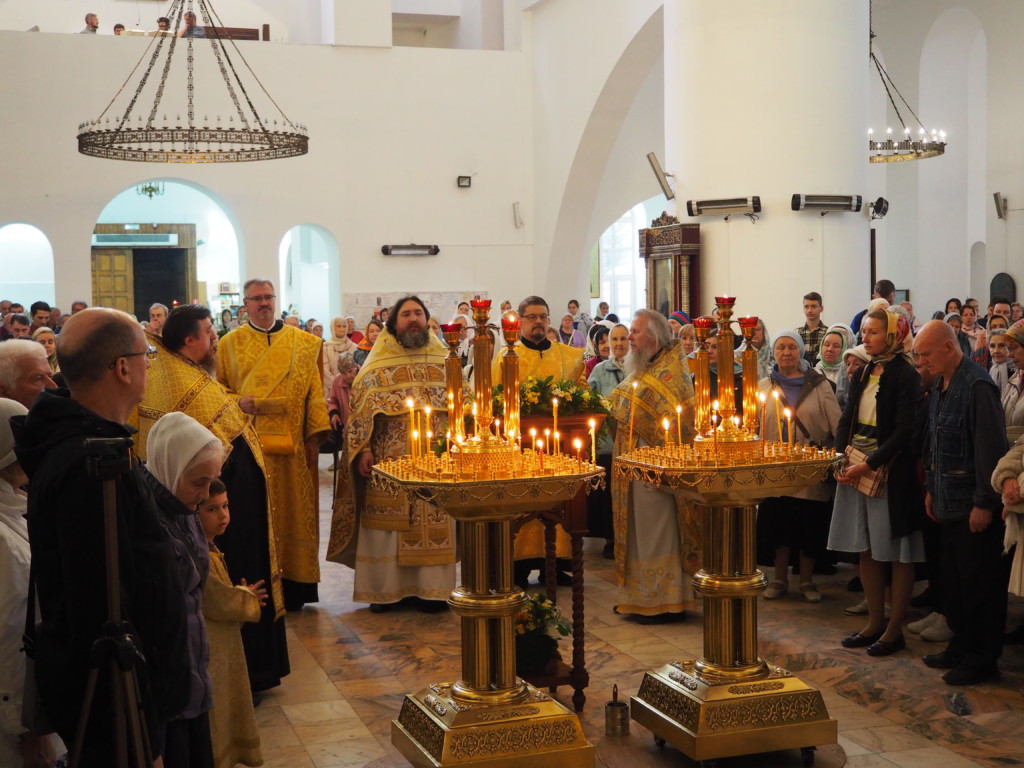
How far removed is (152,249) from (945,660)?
67.6 feet

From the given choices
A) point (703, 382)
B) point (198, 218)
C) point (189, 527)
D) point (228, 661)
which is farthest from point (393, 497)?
point (198, 218)

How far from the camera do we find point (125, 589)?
8.25 feet

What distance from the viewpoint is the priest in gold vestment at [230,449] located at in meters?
5.14

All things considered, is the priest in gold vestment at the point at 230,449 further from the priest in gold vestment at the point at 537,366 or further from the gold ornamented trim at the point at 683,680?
the priest in gold vestment at the point at 537,366

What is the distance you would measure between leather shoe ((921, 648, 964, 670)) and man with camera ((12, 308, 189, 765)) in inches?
149

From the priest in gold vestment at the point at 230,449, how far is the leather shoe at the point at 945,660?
2.92 metres

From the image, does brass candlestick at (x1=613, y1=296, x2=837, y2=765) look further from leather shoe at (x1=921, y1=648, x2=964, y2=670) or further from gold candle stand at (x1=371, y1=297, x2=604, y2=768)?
leather shoe at (x1=921, y1=648, x2=964, y2=670)

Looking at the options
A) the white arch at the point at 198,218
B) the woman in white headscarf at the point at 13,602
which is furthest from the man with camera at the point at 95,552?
the white arch at the point at 198,218

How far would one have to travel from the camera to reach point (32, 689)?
279cm

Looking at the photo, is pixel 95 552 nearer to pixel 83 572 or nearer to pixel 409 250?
pixel 83 572

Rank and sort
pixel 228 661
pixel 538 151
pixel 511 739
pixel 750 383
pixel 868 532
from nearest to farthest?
pixel 228 661
pixel 511 739
pixel 750 383
pixel 868 532
pixel 538 151

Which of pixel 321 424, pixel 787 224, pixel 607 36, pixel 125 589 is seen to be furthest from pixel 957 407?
pixel 607 36

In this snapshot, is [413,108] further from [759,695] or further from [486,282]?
[759,695]

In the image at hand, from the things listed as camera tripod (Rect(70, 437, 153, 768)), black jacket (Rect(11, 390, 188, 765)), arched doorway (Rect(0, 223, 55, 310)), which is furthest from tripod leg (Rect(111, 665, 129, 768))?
arched doorway (Rect(0, 223, 55, 310))
